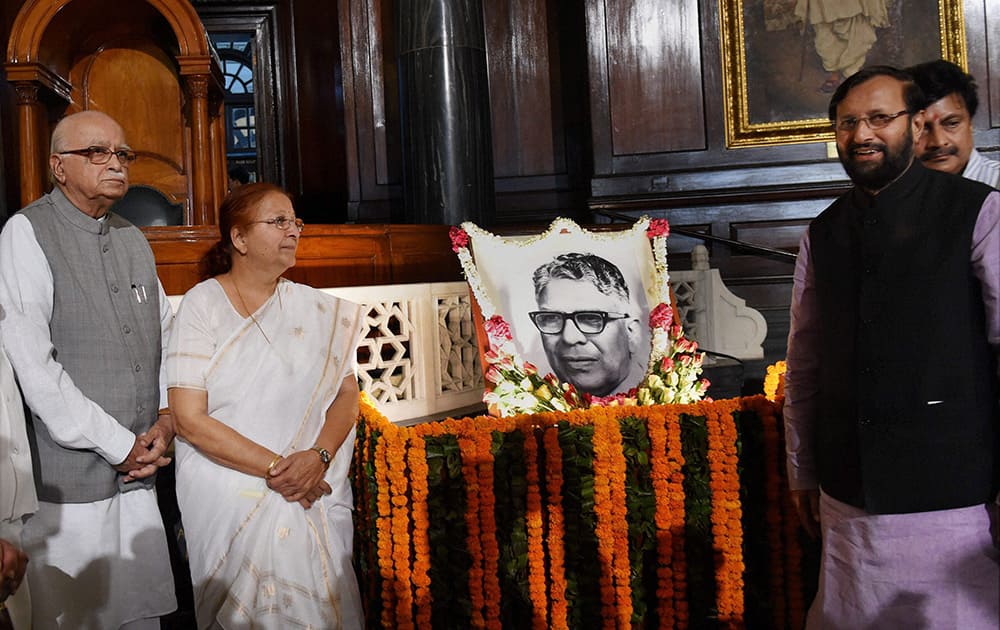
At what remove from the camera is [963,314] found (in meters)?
2.00

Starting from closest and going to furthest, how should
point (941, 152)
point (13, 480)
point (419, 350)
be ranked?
point (13, 480)
point (941, 152)
point (419, 350)

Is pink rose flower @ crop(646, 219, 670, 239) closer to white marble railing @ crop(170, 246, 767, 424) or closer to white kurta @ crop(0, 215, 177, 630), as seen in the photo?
white marble railing @ crop(170, 246, 767, 424)

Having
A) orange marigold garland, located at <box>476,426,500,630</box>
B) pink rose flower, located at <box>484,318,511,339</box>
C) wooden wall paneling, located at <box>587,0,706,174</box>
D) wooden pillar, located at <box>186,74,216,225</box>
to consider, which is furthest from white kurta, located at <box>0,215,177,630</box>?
wooden wall paneling, located at <box>587,0,706,174</box>

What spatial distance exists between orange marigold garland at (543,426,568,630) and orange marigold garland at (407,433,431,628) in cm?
37

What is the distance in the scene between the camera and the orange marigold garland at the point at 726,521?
2.86m

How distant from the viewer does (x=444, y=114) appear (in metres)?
6.38

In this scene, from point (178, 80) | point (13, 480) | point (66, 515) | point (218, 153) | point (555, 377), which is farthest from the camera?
point (178, 80)

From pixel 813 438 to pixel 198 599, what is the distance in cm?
174

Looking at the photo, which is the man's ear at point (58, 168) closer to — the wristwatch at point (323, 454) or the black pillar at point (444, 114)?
the wristwatch at point (323, 454)

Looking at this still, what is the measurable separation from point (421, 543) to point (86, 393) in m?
1.05

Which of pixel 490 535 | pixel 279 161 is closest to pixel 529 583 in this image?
pixel 490 535

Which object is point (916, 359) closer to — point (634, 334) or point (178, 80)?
point (634, 334)

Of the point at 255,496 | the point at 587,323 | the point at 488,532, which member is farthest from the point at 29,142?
the point at 488,532

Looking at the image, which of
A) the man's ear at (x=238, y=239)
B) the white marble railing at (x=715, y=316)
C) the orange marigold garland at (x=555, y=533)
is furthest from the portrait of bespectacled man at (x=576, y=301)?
the white marble railing at (x=715, y=316)
